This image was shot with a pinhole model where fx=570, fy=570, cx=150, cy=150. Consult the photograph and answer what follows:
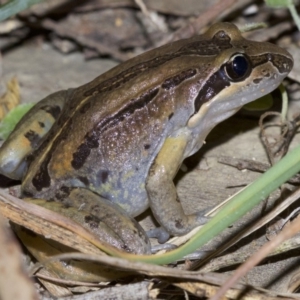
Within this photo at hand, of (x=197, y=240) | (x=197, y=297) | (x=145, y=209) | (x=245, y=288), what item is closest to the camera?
(x=197, y=240)

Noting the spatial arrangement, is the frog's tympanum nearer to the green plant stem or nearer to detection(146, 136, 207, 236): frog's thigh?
detection(146, 136, 207, 236): frog's thigh

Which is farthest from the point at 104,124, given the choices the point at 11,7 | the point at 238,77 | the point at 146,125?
the point at 11,7

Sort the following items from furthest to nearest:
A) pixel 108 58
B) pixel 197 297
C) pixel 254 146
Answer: pixel 108 58, pixel 254 146, pixel 197 297

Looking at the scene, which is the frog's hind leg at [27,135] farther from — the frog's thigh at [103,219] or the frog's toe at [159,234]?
the frog's toe at [159,234]

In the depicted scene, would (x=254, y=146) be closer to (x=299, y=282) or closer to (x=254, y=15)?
(x=299, y=282)

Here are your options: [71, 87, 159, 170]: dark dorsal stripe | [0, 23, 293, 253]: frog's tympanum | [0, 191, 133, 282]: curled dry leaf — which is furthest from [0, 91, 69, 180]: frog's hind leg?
[0, 191, 133, 282]: curled dry leaf

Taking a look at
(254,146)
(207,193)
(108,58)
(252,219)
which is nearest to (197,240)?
(252,219)
